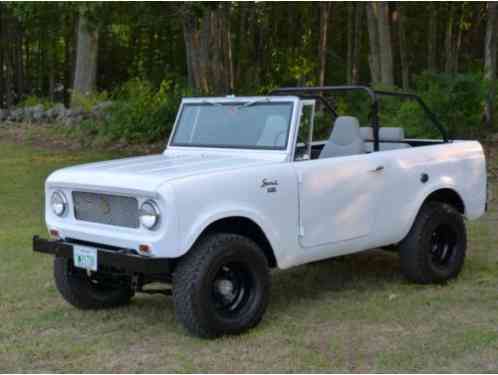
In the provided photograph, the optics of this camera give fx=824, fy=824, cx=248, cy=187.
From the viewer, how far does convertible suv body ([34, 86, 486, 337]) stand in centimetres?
550

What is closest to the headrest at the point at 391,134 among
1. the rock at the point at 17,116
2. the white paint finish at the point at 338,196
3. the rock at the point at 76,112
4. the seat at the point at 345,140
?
the seat at the point at 345,140

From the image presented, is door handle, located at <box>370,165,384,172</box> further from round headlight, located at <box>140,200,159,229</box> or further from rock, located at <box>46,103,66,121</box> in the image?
rock, located at <box>46,103,66,121</box>

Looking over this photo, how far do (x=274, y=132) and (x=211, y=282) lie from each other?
1.51 meters

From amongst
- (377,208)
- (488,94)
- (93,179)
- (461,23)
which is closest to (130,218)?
(93,179)

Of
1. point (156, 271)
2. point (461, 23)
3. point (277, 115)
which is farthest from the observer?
point (461, 23)

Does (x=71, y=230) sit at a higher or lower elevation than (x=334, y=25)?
lower

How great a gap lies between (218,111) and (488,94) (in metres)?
9.38

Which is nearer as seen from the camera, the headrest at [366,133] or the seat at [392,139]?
the seat at [392,139]

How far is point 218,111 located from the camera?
23.0 feet

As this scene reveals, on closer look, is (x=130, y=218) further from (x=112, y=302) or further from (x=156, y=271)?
(x=112, y=302)

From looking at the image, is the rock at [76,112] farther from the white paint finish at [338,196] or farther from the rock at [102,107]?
the white paint finish at [338,196]

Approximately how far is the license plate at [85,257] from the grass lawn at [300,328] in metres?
0.50

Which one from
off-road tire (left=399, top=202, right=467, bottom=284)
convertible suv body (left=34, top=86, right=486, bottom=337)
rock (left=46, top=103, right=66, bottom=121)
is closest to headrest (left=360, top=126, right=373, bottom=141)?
convertible suv body (left=34, top=86, right=486, bottom=337)

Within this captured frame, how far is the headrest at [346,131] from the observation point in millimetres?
7008
